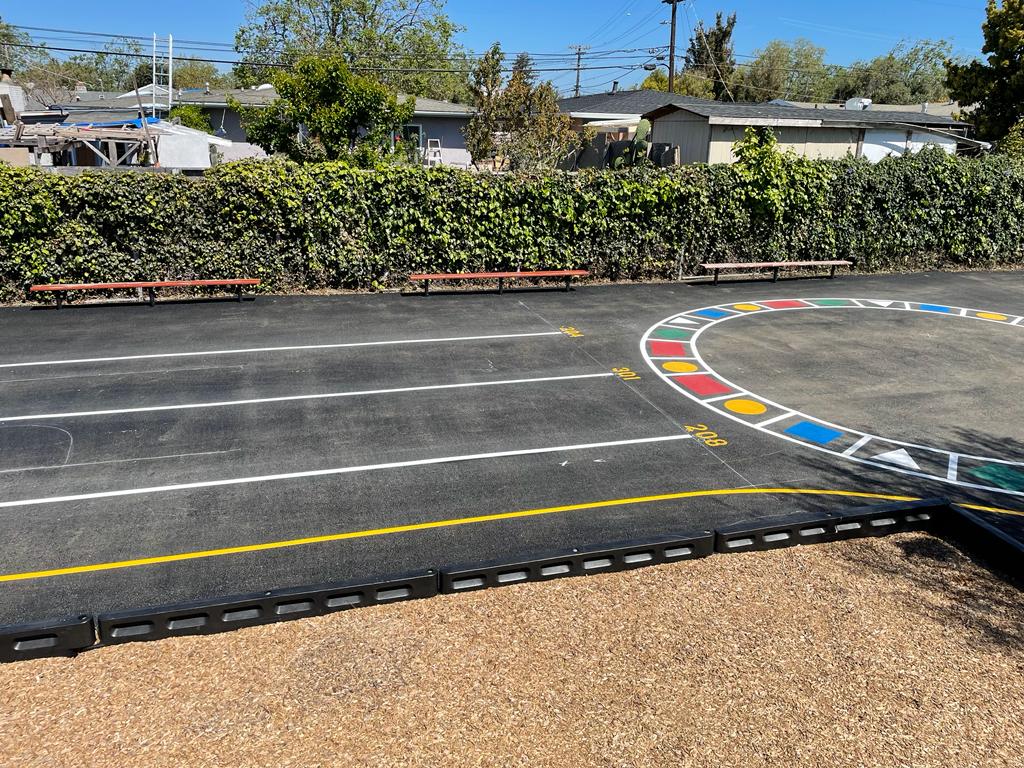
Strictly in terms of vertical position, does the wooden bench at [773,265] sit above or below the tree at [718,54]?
below

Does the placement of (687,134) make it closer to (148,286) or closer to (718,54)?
(148,286)

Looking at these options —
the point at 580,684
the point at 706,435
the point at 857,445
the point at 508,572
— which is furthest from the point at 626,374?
the point at 580,684

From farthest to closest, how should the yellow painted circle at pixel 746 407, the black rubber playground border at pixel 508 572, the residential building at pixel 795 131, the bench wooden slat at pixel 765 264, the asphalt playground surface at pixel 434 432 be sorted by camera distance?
the residential building at pixel 795 131 → the bench wooden slat at pixel 765 264 → the yellow painted circle at pixel 746 407 → the asphalt playground surface at pixel 434 432 → the black rubber playground border at pixel 508 572

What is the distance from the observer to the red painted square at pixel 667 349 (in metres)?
13.7

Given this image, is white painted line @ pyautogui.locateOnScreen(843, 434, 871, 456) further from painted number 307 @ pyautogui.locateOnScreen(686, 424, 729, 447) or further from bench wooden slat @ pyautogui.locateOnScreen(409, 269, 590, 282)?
bench wooden slat @ pyautogui.locateOnScreen(409, 269, 590, 282)

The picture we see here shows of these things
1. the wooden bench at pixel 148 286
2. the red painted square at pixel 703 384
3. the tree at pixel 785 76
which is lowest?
the red painted square at pixel 703 384

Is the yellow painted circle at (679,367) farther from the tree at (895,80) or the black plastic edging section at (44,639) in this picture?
the tree at (895,80)

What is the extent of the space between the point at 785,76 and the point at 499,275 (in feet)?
256

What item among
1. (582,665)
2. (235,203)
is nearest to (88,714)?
(582,665)

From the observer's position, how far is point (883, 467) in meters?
9.34

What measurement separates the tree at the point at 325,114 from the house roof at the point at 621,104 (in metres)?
20.7

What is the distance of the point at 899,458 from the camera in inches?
377

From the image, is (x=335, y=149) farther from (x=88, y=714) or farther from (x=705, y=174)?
(x=88, y=714)

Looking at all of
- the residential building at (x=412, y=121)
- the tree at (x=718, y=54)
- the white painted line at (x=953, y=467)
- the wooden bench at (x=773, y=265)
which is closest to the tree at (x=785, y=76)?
the tree at (x=718, y=54)
